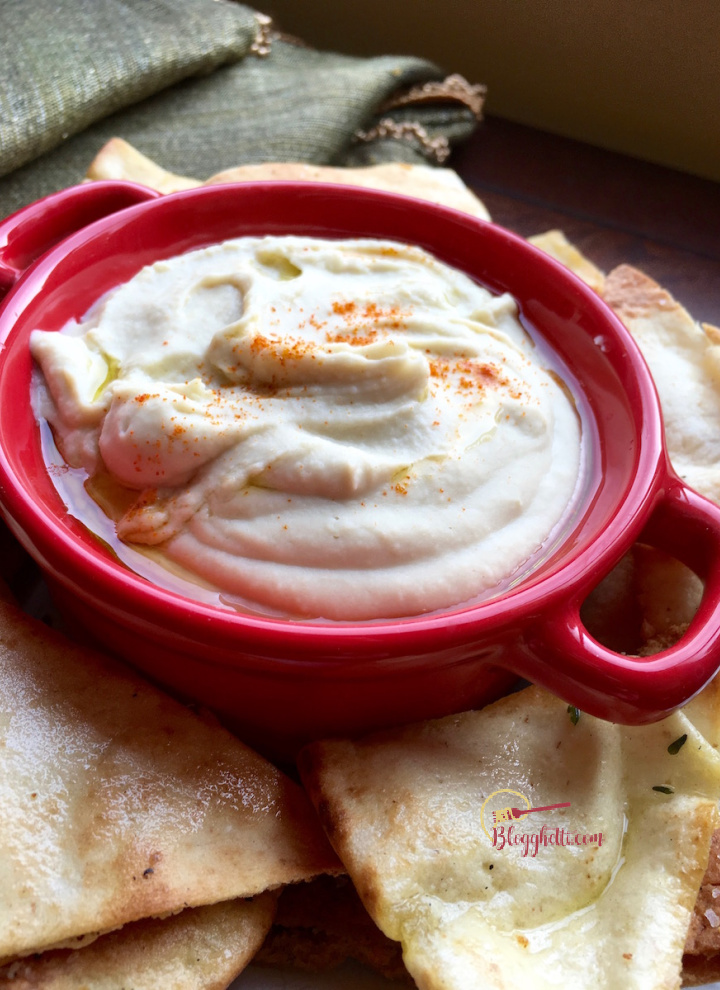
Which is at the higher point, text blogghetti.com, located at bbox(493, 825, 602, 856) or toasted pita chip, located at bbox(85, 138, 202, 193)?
toasted pita chip, located at bbox(85, 138, 202, 193)

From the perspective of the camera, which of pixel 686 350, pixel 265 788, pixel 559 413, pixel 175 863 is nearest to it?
pixel 175 863

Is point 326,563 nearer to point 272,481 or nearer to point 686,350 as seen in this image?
point 272,481

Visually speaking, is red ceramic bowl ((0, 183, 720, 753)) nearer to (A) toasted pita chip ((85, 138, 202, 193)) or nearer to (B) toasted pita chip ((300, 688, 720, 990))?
(B) toasted pita chip ((300, 688, 720, 990))

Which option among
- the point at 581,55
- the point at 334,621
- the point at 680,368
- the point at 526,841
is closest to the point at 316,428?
the point at 334,621

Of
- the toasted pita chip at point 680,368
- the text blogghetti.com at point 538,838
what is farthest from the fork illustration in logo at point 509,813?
the toasted pita chip at point 680,368

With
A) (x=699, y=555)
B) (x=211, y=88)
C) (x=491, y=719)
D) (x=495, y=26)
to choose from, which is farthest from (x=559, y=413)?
(x=495, y=26)

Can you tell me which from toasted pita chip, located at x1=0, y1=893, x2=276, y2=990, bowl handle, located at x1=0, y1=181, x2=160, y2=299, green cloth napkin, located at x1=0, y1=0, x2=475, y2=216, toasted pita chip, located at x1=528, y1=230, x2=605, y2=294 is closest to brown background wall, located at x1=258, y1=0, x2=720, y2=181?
green cloth napkin, located at x1=0, y1=0, x2=475, y2=216

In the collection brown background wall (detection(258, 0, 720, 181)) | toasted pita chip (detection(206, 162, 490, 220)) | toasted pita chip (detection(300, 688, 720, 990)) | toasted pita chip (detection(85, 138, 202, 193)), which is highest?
brown background wall (detection(258, 0, 720, 181))

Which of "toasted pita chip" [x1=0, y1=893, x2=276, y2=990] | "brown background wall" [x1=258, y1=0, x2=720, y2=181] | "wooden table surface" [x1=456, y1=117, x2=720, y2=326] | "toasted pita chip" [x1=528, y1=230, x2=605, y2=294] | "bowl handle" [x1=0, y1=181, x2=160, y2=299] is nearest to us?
"toasted pita chip" [x1=0, y1=893, x2=276, y2=990]
